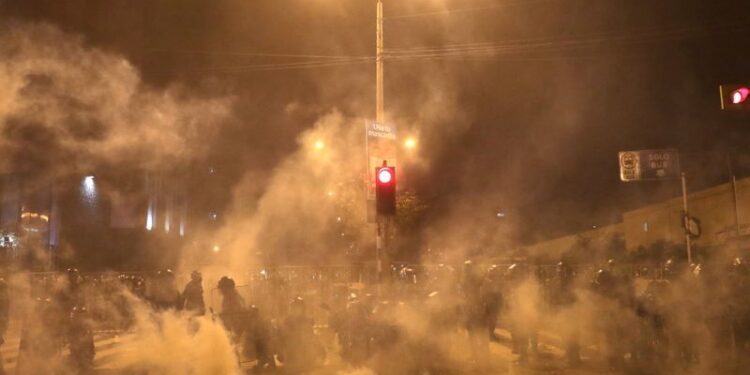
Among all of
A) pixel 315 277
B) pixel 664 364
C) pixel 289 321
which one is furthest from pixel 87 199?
pixel 664 364

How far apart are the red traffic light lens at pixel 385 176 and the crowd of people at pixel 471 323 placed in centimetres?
157

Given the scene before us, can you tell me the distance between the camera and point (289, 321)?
24.7 feet

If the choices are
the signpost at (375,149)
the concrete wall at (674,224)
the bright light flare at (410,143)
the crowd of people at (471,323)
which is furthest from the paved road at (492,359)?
the concrete wall at (674,224)

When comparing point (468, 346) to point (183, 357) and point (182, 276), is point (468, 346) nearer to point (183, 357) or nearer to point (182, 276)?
point (183, 357)

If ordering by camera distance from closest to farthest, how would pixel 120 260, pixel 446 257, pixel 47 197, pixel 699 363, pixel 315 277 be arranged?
pixel 699 363 < pixel 47 197 < pixel 315 277 < pixel 446 257 < pixel 120 260

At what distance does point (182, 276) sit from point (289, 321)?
20.4ft

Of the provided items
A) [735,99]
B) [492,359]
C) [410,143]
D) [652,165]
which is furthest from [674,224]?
[492,359]

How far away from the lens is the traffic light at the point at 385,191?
8203 millimetres

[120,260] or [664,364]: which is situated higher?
[120,260]

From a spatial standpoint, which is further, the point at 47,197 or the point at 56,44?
the point at 47,197

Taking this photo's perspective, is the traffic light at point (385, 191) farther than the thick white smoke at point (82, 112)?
Yes

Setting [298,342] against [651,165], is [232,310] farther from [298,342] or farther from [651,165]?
[651,165]

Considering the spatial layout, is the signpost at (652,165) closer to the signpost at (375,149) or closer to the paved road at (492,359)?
the paved road at (492,359)

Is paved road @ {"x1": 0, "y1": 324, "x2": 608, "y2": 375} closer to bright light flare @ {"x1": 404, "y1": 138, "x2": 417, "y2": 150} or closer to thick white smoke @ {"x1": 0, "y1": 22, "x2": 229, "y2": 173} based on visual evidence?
thick white smoke @ {"x1": 0, "y1": 22, "x2": 229, "y2": 173}
